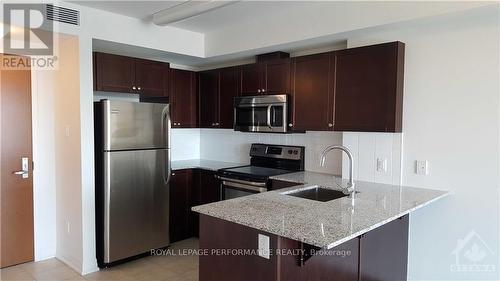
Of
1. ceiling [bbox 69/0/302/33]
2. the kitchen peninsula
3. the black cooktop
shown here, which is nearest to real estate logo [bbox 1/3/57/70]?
ceiling [bbox 69/0/302/33]

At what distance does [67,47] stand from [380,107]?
2.99m

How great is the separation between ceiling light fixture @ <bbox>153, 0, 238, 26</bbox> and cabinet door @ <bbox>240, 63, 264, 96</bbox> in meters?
1.07

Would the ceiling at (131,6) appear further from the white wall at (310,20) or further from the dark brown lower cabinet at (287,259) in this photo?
the dark brown lower cabinet at (287,259)

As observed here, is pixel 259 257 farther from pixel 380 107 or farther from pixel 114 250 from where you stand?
pixel 114 250

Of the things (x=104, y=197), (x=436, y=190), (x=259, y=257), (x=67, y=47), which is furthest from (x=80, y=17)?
(x=436, y=190)

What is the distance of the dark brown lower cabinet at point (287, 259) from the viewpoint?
187cm

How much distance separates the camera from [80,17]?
3264 millimetres

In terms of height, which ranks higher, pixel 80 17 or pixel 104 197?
pixel 80 17

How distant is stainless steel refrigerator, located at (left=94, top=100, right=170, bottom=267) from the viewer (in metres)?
3.46

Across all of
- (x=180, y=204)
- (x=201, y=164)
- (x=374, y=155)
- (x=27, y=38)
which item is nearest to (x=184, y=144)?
(x=201, y=164)

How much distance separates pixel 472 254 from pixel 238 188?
2.16 m

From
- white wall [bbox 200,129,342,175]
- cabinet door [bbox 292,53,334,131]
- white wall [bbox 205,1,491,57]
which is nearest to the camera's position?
white wall [bbox 205,1,491,57]

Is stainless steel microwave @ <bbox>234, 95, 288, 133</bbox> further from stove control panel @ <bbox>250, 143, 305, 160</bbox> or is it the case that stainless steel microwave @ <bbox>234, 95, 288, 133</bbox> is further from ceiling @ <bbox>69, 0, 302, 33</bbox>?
ceiling @ <bbox>69, 0, 302, 33</bbox>

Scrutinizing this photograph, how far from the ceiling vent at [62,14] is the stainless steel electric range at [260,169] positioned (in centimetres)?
209
